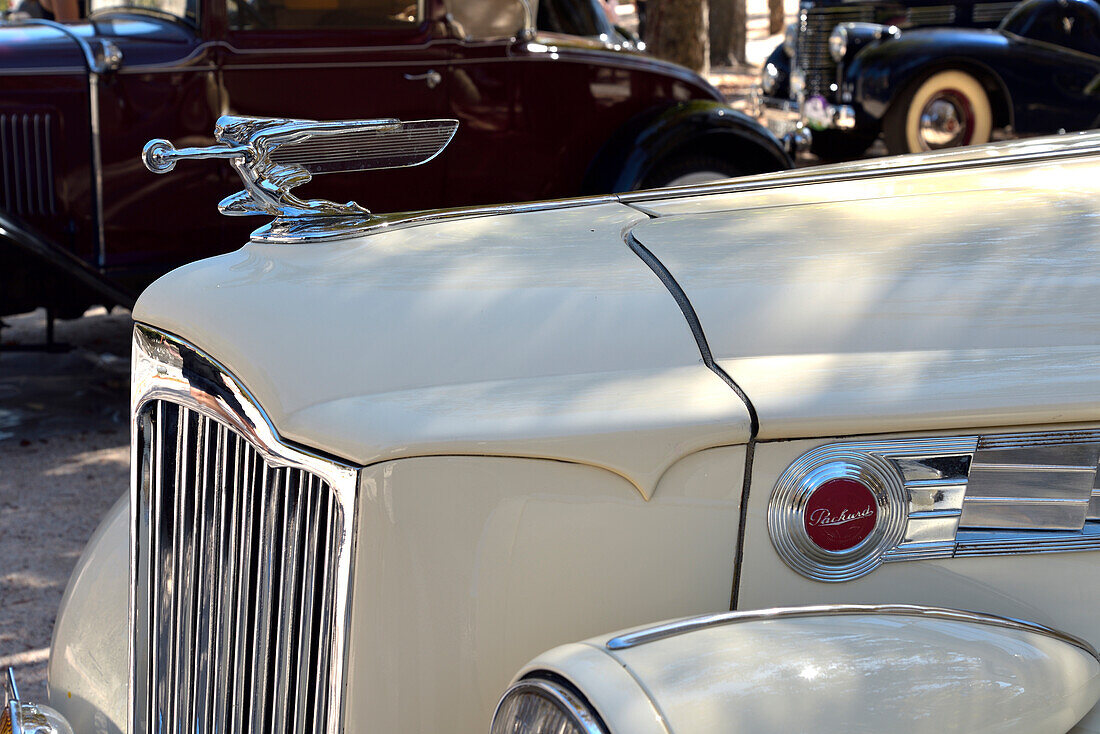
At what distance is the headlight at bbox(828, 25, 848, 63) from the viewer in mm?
8977

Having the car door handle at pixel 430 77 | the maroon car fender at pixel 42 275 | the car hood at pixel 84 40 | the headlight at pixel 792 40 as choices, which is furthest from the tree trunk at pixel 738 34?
the maroon car fender at pixel 42 275

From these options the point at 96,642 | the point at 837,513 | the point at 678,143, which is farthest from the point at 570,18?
the point at 837,513

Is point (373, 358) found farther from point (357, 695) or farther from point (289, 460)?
point (357, 695)

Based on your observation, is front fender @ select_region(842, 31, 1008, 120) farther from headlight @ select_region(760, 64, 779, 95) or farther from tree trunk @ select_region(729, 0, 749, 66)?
tree trunk @ select_region(729, 0, 749, 66)

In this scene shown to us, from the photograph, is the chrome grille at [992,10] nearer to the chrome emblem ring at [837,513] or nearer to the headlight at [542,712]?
the chrome emblem ring at [837,513]

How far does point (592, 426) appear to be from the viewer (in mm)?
1355

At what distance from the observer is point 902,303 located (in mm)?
1548

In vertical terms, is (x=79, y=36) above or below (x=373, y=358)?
above

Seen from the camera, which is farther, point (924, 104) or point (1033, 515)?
point (924, 104)

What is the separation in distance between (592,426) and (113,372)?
5211 millimetres

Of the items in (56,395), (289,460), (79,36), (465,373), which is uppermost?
(79,36)

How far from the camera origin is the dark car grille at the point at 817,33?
9.53m

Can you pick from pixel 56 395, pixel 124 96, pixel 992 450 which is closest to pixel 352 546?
pixel 992 450

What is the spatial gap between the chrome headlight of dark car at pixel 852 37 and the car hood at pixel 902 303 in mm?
7588
